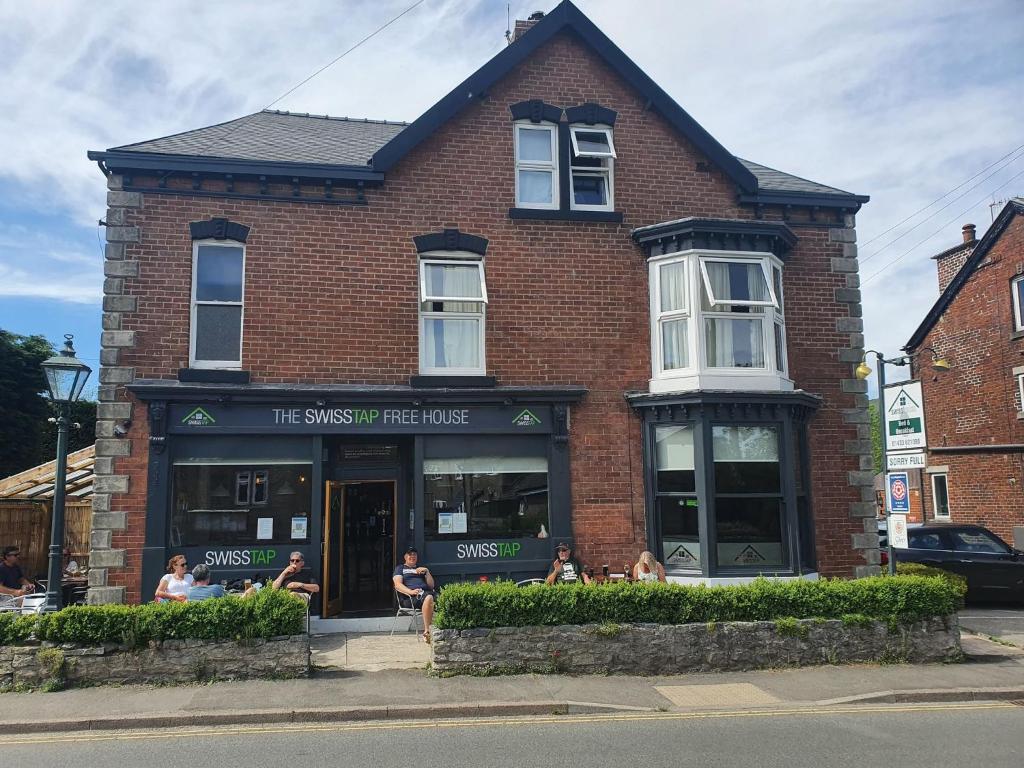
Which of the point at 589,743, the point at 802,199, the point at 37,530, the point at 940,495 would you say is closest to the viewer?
the point at 589,743

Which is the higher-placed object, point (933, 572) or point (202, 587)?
point (202, 587)

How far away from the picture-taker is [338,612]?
12.5 metres

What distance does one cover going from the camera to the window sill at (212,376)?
1176 cm

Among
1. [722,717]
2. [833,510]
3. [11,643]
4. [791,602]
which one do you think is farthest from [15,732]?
[833,510]

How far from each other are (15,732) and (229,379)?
5.63m

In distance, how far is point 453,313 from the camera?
1280 cm

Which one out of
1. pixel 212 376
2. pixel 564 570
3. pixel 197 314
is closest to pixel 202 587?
pixel 212 376

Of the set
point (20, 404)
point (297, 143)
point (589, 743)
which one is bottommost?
point (589, 743)

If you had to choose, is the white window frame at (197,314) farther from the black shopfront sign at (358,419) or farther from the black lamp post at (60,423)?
the black lamp post at (60,423)

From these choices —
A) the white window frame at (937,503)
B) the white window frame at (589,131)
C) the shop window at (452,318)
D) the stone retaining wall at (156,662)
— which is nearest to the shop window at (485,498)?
the shop window at (452,318)

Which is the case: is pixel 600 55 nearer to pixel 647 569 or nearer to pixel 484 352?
pixel 484 352

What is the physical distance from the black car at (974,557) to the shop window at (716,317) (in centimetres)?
550

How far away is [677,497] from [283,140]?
30.2 ft

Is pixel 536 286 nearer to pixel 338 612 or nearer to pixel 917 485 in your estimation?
pixel 338 612
